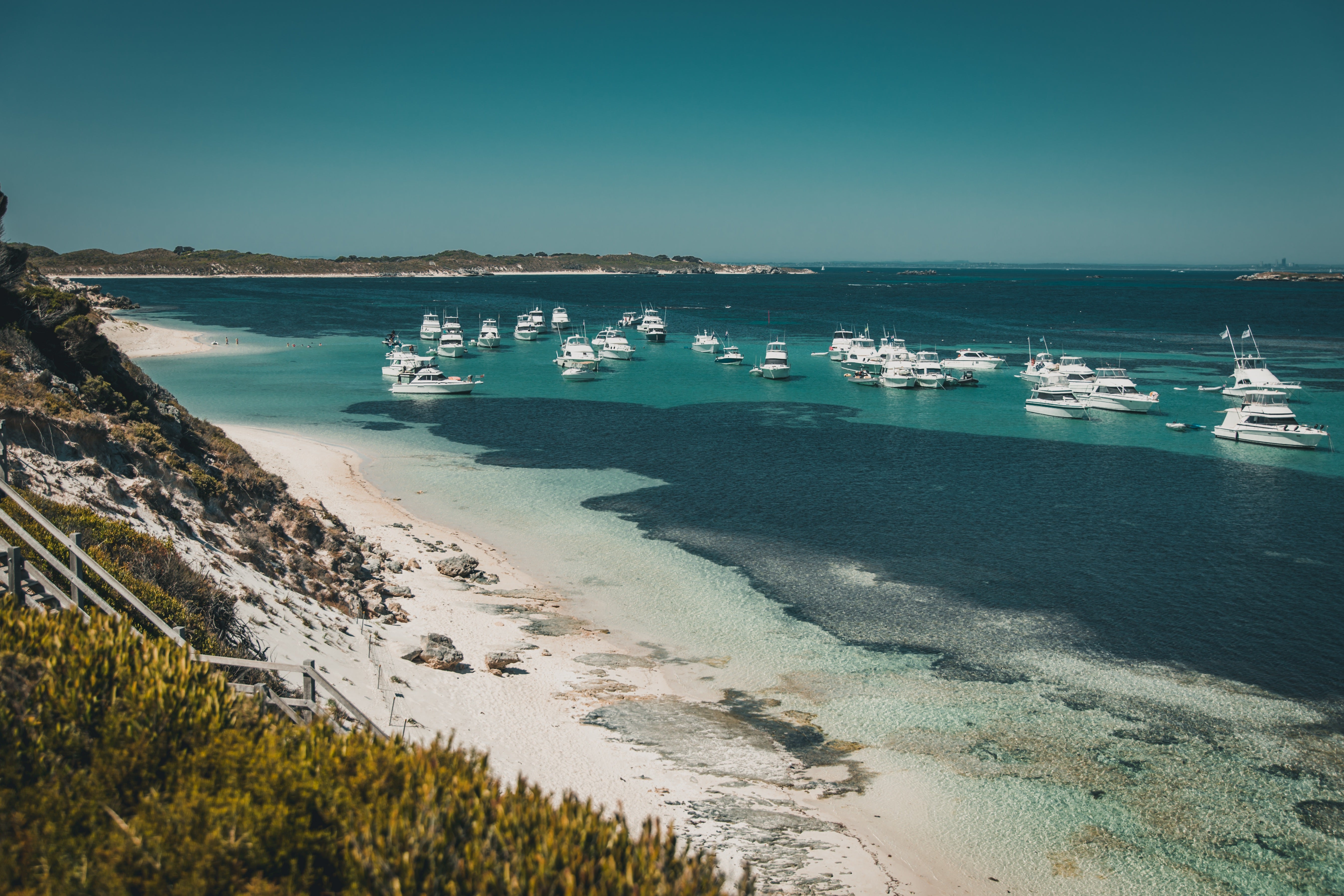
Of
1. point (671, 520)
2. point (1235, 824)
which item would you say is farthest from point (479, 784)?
point (671, 520)

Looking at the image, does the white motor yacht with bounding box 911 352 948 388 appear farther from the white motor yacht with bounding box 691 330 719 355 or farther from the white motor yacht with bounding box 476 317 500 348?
the white motor yacht with bounding box 476 317 500 348

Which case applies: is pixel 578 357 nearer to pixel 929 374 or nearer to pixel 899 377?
pixel 899 377

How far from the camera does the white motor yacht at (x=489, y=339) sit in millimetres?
94000

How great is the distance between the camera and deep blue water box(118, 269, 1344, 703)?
23.7 metres

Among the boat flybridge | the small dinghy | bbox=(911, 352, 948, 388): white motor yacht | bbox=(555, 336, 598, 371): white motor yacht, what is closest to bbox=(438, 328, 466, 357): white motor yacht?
bbox=(555, 336, 598, 371): white motor yacht

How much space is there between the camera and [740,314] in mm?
147250

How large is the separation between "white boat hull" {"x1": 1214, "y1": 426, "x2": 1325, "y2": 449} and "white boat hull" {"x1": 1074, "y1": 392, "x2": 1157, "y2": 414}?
29.4 feet

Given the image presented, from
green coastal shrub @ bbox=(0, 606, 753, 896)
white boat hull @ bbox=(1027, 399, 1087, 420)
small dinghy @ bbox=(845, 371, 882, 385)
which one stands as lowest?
white boat hull @ bbox=(1027, 399, 1087, 420)

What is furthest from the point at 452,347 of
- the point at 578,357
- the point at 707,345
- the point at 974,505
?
the point at 974,505

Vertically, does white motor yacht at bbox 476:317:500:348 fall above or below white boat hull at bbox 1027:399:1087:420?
above

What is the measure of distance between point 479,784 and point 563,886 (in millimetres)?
1605

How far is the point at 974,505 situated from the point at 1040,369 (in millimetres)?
41162

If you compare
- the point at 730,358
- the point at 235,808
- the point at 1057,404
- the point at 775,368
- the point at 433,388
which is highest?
A: the point at 730,358

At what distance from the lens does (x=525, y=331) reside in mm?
103562
